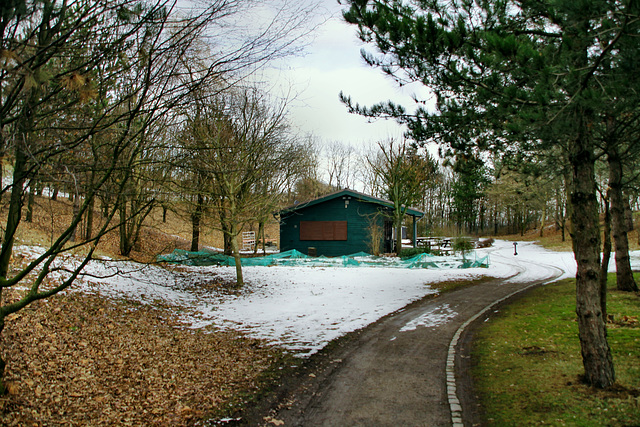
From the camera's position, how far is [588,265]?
457cm

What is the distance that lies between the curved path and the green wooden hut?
15279 mm

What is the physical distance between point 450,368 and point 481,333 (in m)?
2.23

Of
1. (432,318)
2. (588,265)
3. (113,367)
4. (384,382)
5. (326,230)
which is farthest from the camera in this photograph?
(326,230)

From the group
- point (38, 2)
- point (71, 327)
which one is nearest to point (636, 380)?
point (38, 2)

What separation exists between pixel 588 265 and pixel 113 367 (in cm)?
623

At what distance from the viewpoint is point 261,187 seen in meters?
16.2

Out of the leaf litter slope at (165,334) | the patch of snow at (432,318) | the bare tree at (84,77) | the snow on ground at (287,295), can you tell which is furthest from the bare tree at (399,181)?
the bare tree at (84,77)

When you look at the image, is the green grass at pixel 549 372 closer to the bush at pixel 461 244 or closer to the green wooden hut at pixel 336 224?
the bush at pixel 461 244

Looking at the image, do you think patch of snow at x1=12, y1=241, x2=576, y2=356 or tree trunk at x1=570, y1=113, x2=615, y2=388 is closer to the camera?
tree trunk at x1=570, y1=113, x2=615, y2=388

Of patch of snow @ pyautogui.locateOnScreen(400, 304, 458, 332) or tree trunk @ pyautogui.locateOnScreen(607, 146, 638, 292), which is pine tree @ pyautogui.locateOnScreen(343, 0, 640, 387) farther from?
tree trunk @ pyautogui.locateOnScreen(607, 146, 638, 292)

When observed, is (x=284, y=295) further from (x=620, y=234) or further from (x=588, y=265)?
(x=620, y=234)

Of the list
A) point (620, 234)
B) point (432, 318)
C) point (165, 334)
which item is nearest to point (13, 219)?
point (165, 334)

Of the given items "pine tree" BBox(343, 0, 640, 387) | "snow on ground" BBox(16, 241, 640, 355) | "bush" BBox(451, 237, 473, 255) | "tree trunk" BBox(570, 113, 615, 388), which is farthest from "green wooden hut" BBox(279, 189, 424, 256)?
"tree trunk" BBox(570, 113, 615, 388)

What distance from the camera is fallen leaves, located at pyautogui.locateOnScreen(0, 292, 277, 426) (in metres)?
4.12
